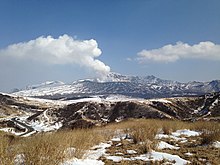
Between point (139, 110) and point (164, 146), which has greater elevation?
point (139, 110)

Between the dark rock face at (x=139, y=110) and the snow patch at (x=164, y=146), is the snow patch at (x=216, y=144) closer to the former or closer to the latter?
the snow patch at (x=164, y=146)

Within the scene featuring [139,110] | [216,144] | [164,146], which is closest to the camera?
[164,146]

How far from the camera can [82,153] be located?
9.27 meters

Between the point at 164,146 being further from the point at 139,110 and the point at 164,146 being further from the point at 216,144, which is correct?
the point at 139,110

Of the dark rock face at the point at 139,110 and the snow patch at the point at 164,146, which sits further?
the dark rock face at the point at 139,110

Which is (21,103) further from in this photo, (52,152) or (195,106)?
(52,152)

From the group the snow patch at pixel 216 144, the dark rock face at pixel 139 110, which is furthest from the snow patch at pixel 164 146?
the dark rock face at pixel 139 110

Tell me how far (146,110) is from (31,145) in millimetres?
78946

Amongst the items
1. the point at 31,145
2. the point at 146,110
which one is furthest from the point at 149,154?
the point at 146,110

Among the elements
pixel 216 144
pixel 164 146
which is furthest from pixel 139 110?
pixel 164 146

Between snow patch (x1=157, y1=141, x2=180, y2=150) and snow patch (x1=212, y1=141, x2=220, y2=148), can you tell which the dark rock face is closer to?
snow patch (x1=212, y1=141, x2=220, y2=148)

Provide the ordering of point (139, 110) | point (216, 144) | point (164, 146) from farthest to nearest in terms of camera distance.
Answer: point (139, 110) < point (216, 144) < point (164, 146)

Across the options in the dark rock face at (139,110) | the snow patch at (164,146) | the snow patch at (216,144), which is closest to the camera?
the snow patch at (164,146)

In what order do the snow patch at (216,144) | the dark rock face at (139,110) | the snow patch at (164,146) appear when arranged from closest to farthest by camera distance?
1. the snow patch at (164,146)
2. the snow patch at (216,144)
3. the dark rock face at (139,110)
